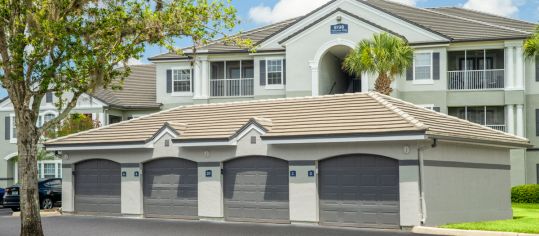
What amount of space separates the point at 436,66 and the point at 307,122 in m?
15.8

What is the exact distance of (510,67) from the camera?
4059cm

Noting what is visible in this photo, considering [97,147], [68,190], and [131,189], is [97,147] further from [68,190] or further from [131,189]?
Answer: [68,190]

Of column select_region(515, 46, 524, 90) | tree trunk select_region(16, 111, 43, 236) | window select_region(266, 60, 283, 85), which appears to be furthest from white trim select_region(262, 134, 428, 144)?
column select_region(515, 46, 524, 90)

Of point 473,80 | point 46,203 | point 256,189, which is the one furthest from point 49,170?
point 256,189

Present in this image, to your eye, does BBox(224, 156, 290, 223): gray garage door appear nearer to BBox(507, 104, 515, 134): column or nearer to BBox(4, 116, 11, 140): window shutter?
BBox(507, 104, 515, 134): column

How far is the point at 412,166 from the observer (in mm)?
24453

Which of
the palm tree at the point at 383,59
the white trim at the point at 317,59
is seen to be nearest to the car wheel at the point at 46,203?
the white trim at the point at 317,59

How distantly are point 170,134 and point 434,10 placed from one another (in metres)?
23.6

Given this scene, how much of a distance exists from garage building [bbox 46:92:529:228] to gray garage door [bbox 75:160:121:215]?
→ 4cm

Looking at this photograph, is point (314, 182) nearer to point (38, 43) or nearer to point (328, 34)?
point (38, 43)

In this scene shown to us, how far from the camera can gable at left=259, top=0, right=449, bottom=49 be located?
41.0 meters

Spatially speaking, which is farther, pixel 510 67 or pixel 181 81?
pixel 181 81

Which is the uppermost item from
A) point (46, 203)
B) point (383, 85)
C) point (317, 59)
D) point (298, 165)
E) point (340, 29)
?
point (340, 29)

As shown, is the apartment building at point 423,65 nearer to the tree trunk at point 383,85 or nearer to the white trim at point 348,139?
the tree trunk at point 383,85
